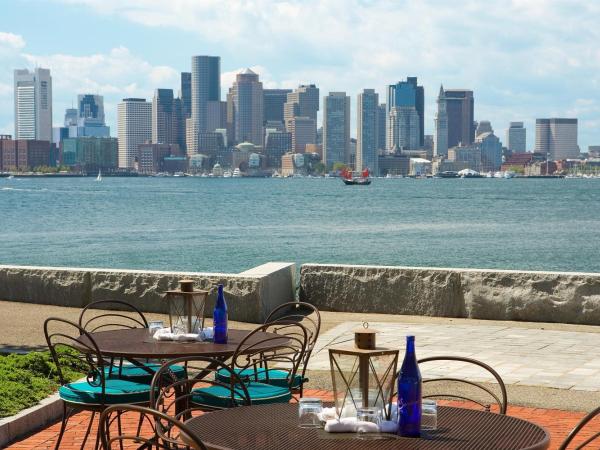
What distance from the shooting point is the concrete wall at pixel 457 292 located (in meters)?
13.1

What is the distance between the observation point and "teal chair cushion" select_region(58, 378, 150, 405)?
21.6ft

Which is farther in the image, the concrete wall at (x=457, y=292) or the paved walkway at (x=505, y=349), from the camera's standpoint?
the concrete wall at (x=457, y=292)

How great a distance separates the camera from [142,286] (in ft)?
46.0

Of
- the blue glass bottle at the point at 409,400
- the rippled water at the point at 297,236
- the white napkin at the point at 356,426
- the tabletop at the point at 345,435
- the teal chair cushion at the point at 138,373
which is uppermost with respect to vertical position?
the blue glass bottle at the point at 409,400

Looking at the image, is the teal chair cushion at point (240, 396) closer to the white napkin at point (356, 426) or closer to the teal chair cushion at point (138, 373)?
the teal chair cushion at point (138, 373)

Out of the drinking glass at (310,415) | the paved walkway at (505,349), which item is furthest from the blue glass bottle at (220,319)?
the paved walkway at (505,349)

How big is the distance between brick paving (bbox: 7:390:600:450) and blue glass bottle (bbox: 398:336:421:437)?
2.58 m

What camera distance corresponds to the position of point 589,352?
10938 mm

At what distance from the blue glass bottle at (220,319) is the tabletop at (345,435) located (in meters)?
1.91

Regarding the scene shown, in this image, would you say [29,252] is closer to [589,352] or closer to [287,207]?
[589,352]

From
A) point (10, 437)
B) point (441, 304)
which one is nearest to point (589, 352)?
point (441, 304)

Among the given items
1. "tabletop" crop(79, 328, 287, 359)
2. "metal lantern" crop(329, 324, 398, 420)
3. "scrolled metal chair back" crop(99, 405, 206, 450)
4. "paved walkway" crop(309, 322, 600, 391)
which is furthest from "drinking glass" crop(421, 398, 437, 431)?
"paved walkway" crop(309, 322, 600, 391)

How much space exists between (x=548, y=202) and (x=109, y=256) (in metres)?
68.9

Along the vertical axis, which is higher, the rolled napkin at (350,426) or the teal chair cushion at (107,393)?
the rolled napkin at (350,426)
